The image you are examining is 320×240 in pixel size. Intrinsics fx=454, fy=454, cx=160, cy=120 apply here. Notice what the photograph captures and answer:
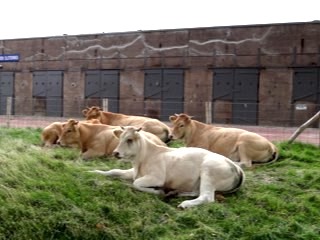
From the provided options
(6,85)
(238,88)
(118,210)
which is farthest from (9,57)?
(118,210)

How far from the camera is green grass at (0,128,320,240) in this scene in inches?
175

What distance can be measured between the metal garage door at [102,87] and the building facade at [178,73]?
0.07m

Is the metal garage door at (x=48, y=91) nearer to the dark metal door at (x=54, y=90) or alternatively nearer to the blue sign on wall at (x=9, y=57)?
the dark metal door at (x=54, y=90)

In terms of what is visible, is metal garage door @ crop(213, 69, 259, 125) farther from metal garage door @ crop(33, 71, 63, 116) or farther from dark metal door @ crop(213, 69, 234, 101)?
metal garage door @ crop(33, 71, 63, 116)

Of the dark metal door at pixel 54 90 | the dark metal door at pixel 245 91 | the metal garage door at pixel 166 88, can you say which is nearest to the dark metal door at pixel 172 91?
the metal garage door at pixel 166 88

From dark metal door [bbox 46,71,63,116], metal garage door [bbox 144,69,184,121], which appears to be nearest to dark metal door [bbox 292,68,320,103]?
metal garage door [bbox 144,69,184,121]

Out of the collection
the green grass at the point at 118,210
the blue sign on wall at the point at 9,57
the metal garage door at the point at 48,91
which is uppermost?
the blue sign on wall at the point at 9,57

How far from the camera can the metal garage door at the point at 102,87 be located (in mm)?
32531

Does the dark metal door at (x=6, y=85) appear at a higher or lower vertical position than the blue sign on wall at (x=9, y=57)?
lower

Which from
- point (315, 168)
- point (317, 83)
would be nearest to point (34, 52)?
point (317, 83)

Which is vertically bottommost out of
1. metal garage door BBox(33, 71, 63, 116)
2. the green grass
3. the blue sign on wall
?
the green grass

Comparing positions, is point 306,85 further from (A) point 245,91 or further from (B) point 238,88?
(B) point 238,88

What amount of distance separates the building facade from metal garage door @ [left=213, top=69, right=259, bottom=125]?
0.20 ft

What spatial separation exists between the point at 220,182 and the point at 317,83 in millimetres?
22754
